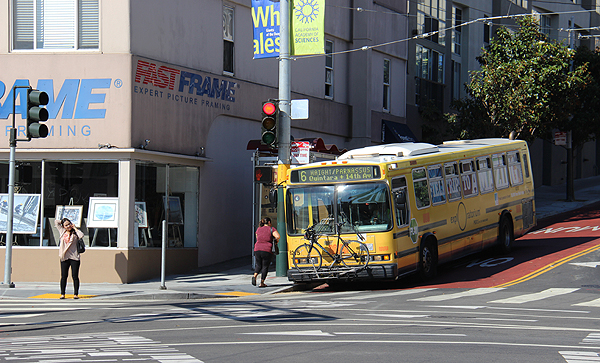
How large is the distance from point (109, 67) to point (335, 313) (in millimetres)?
9810

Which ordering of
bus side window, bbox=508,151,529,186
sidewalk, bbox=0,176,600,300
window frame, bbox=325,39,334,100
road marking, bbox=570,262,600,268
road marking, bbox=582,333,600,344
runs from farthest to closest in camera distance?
window frame, bbox=325,39,334,100
bus side window, bbox=508,151,529,186
road marking, bbox=570,262,600,268
sidewalk, bbox=0,176,600,300
road marking, bbox=582,333,600,344

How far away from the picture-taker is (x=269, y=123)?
16.4 metres

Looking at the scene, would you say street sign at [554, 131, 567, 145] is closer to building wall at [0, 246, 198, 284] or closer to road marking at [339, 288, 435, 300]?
road marking at [339, 288, 435, 300]

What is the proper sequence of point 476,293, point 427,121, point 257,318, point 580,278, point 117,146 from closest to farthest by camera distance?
1. point 257,318
2. point 476,293
3. point 580,278
4. point 117,146
5. point 427,121

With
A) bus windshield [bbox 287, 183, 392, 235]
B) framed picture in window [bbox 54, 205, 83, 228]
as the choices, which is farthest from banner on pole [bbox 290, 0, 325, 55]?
framed picture in window [bbox 54, 205, 83, 228]

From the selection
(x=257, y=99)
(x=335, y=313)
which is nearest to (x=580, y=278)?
(x=335, y=313)

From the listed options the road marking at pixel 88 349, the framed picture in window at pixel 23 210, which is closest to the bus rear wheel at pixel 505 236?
the framed picture in window at pixel 23 210

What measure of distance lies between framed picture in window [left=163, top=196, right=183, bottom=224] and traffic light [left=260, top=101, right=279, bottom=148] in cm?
444

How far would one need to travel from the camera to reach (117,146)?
17.7 meters

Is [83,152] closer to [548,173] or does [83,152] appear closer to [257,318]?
[257,318]

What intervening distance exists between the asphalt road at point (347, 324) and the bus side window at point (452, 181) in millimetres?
2028

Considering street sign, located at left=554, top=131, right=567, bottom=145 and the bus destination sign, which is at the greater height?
street sign, located at left=554, top=131, right=567, bottom=145

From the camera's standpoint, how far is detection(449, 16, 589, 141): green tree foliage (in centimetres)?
2834

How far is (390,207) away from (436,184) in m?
2.41
